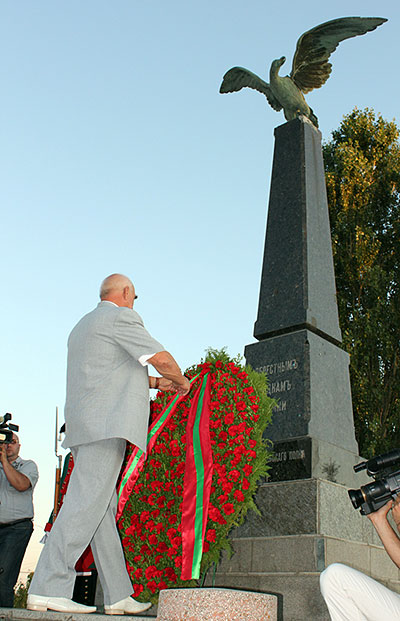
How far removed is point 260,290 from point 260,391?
259 cm

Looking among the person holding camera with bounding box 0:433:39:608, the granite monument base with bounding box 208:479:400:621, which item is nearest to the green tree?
the granite monument base with bounding box 208:479:400:621

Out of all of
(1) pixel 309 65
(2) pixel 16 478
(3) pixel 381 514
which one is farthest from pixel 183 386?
(1) pixel 309 65

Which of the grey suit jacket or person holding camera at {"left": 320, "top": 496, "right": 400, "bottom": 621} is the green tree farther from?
person holding camera at {"left": 320, "top": 496, "right": 400, "bottom": 621}

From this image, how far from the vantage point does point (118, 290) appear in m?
4.53

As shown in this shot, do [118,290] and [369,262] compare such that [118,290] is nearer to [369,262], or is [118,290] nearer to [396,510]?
[396,510]

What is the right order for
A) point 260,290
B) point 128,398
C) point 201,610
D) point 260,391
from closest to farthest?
point 201,610
point 128,398
point 260,391
point 260,290

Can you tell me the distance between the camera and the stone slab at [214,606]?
315 centimetres

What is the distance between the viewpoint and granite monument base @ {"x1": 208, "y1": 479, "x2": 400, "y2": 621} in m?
5.05

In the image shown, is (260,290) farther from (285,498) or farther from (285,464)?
(285,498)

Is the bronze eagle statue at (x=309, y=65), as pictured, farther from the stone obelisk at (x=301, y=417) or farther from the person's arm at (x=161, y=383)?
the person's arm at (x=161, y=383)

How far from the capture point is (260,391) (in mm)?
5320

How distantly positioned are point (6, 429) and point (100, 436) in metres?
2.84

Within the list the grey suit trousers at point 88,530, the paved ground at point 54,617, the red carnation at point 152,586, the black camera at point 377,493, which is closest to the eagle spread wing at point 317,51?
the grey suit trousers at point 88,530

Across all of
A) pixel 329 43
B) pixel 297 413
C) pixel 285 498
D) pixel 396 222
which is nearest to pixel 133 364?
pixel 285 498
